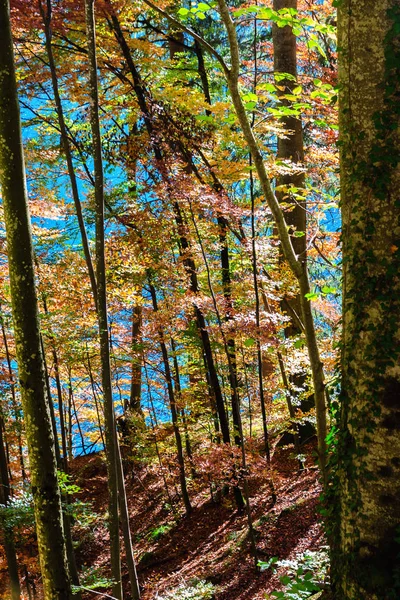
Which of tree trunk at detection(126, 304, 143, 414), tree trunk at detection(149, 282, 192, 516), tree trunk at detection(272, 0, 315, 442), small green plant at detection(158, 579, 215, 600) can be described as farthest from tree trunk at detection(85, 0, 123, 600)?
tree trunk at detection(272, 0, 315, 442)

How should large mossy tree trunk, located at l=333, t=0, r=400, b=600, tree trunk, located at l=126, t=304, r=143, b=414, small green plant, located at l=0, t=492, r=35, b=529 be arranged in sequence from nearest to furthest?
large mossy tree trunk, located at l=333, t=0, r=400, b=600
small green plant, located at l=0, t=492, r=35, b=529
tree trunk, located at l=126, t=304, r=143, b=414

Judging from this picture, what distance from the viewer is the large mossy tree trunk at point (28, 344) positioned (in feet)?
9.86

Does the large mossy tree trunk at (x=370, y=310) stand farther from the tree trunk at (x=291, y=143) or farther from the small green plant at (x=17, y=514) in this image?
the tree trunk at (x=291, y=143)

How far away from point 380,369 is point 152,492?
11.4 meters

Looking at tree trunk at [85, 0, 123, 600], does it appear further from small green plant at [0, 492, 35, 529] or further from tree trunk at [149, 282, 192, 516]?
tree trunk at [149, 282, 192, 516]

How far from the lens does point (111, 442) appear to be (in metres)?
4.86

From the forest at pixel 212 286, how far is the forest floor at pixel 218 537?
0.05 m

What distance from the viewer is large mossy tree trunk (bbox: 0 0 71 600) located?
3.01 meters

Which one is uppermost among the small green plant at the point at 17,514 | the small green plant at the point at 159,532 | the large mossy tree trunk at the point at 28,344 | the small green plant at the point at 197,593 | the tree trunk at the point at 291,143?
the tree trunk at the point at 291,143

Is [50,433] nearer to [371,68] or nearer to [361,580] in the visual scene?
[361,580]

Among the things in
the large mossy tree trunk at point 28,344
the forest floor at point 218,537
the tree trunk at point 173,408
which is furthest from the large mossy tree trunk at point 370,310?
the tree trunk at point 173,408

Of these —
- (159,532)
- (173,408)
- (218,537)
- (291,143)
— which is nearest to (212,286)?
(173,408)

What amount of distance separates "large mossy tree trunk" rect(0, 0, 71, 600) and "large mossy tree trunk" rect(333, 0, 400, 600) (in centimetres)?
179

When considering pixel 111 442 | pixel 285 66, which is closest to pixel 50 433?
pixel 111 442
